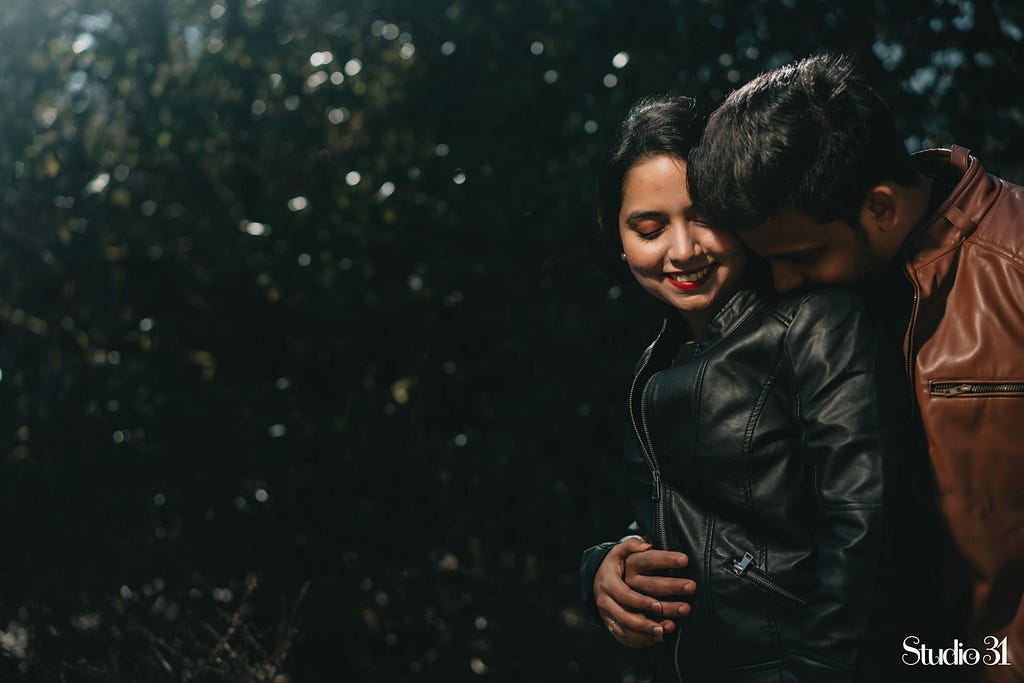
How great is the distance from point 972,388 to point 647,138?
0.80 m

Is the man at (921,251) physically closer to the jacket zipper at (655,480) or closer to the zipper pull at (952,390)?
the zipper pull at (952,390)

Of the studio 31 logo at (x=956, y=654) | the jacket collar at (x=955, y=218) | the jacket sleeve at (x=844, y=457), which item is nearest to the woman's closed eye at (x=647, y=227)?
the jacket sleeve at (x=844, y=457)

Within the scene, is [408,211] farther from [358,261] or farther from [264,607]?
[264,607]

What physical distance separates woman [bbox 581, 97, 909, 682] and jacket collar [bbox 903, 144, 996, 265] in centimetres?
16

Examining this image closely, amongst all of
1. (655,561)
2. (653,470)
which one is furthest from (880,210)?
(655,561)

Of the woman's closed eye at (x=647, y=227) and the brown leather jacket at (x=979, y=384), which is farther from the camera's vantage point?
the woman's closed eye at (x=647, y=227)

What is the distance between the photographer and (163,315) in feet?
13.1

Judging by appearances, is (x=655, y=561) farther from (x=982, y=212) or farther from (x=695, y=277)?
(x=982, y=212)

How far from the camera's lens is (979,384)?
1712mm

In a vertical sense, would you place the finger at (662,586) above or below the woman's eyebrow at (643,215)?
below

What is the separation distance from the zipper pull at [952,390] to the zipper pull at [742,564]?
0.45m

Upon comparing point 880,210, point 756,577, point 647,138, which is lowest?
point 756,577

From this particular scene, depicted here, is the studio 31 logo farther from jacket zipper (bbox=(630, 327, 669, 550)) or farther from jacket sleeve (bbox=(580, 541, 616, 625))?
jacket sleeve (bbox=(580, 541, 616, 625))

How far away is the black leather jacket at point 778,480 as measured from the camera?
5.43ft
